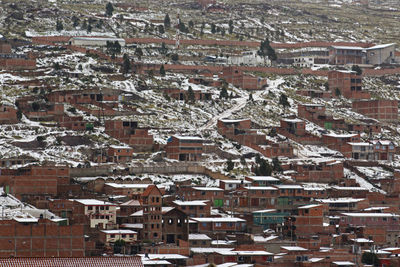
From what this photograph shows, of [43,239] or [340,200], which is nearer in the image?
[43,239]

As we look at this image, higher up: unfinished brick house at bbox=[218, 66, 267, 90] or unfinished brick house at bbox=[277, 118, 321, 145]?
unfinished brick house at bbox=[218, 66, 267, 90]

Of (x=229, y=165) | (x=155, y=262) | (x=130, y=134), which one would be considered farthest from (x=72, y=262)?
(x=130, y=134)

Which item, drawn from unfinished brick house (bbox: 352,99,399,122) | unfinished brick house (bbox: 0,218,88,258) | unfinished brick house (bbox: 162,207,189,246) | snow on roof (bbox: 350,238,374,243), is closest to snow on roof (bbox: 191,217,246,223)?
unfinished brick house (bbox: 162,207,189,246)

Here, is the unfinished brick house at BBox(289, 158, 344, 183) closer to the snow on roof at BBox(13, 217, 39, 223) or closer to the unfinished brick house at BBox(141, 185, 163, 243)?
the unfinished brick house at BBox(141, 185, 163, 243)

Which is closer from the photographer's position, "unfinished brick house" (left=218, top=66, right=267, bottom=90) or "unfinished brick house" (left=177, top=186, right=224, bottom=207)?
"unfinished brick house" (left=177, top=186, right=224, bottom=207)

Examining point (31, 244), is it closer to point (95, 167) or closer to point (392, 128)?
point (95, 167)

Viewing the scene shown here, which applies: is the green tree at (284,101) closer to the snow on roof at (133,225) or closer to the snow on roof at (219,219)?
the snow on roof at (219,219)

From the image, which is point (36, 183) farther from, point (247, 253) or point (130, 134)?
point (247, 253)
